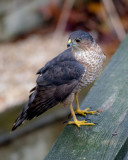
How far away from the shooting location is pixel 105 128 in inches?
89.8

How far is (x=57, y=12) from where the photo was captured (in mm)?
6512

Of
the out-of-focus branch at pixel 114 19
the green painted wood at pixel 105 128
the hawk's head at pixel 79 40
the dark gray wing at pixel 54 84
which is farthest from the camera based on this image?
the out-of-focus branch at pixel 114 19

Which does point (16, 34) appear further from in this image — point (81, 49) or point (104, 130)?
point (104, 130)

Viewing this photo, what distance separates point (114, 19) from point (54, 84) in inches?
149

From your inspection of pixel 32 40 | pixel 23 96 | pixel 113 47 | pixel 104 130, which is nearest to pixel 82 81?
pixel 104 130

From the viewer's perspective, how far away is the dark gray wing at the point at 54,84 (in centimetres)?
261

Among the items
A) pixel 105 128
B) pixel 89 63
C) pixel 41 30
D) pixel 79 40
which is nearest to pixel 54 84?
pixel 89 63

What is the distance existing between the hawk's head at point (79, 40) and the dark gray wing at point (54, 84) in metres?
0.08

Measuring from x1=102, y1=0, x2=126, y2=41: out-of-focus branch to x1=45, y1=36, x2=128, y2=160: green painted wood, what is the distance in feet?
10.6

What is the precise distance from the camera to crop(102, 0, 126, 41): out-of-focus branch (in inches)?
240

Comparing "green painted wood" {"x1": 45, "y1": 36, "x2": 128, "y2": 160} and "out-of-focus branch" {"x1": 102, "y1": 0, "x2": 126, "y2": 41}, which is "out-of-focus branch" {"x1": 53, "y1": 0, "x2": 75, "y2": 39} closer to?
"out-of-focus branch" {"x1": 102, "y1": 0, "x2": 126, "y2": 41}

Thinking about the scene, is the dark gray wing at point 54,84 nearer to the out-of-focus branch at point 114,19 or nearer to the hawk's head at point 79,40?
the hawk's head at point 79,40

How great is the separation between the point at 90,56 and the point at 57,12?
3.84 metres

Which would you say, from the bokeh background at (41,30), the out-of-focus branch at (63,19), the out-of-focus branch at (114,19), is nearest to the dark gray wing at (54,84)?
the bokeh background at (41,30)
